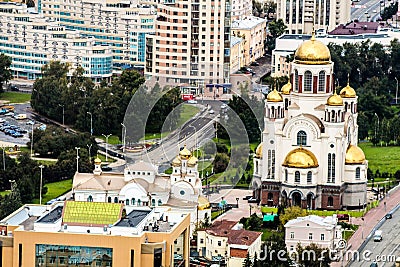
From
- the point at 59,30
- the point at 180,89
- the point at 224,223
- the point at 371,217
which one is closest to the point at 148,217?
the point at 224,223

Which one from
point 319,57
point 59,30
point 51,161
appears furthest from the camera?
point 59,30

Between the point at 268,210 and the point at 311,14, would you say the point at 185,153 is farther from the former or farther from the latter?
the point at 311,14

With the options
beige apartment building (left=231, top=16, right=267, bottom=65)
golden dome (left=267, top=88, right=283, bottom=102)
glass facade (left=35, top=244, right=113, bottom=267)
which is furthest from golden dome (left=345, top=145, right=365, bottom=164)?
beige apartment building (left=231, top=16, right=267, bottom=65)

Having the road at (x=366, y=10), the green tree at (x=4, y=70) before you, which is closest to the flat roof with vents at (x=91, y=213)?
the green tree at (x=4, y=70)

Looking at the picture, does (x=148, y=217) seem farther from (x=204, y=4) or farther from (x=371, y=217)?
(x=204, y=4)

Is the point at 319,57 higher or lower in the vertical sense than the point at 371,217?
higher

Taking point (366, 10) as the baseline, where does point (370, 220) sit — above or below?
below

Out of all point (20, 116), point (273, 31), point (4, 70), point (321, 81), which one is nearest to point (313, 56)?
point (321, 81)
